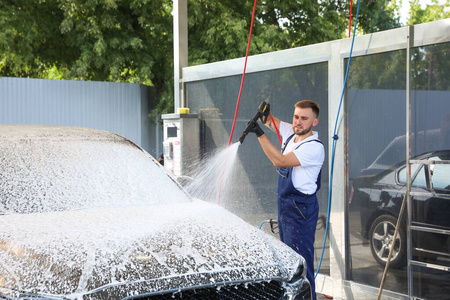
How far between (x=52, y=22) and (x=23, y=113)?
3859 millimetres

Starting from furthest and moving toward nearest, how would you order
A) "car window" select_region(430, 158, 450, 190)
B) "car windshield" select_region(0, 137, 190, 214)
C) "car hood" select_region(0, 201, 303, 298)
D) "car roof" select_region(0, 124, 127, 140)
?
"car window" select_region(430, 158, 450, 190) < "car roof" select_region(0, 124, 127, 140) < "car windshield" select_region(0, 137, 190, 214) < "car hood" select_region(0, 201, 303, 298)

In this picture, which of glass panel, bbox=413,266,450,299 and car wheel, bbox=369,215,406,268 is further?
car wheel, bbox=369,215,406,268

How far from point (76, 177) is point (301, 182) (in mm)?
2049

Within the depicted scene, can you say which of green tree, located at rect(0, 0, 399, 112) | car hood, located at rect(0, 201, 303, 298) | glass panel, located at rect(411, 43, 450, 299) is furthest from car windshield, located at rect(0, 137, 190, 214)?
green tree, located at rect(0, 0, 399, 112)

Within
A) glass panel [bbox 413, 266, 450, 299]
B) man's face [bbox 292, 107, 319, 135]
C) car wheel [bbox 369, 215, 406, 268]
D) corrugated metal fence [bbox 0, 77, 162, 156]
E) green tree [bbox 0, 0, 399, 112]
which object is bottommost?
glass panel [bbox 413, 266, 450, 299]

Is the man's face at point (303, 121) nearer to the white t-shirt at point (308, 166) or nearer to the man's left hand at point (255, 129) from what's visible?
the white t-shirt at point (308, 166)

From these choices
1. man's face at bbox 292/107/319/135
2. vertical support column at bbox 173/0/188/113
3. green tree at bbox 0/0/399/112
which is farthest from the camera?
green tree at bbox 0/0/399/112

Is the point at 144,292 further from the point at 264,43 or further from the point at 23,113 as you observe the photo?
the point at 264,43

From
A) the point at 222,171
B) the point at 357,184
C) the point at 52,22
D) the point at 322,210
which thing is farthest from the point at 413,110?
the point at 52,22

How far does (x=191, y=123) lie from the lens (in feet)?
26.0

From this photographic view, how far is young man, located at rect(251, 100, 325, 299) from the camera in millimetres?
4789

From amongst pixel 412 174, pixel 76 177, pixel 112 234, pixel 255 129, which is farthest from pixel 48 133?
pixel 412 174

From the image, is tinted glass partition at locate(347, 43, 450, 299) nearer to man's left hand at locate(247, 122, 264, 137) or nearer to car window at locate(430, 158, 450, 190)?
car window at locate(430, 158, 450, 190)

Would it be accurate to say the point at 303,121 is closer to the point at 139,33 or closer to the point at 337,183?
the point at 337,183
